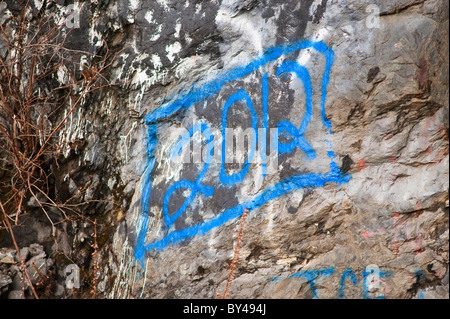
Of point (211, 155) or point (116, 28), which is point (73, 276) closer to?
point (211, 155)

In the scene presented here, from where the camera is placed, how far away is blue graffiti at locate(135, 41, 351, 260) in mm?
2277

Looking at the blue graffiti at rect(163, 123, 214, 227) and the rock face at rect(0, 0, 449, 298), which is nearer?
the rock face at rect(0, 0, 449, 298)

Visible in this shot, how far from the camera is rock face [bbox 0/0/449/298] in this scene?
2.22 metres

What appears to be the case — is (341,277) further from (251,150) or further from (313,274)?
(251,150)

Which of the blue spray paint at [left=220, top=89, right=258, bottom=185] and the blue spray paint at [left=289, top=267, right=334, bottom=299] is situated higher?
the blue spray paint at [left=220, top=89, right=258, bottom=185]

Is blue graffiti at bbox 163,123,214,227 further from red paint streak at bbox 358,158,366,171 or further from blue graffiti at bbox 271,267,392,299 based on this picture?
red paint streak at bbox 358,158,366,171

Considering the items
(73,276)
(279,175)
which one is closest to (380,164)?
(279,175)

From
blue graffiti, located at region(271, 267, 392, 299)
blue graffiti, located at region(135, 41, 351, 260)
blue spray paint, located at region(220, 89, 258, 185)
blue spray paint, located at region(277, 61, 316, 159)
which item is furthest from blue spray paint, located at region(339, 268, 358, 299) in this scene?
blue spray paint, located at region(220, 89, 258, 185)

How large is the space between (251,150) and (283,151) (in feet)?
0.56

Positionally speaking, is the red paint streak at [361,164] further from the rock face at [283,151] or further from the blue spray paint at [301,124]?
the blue spray paint at [301,124]

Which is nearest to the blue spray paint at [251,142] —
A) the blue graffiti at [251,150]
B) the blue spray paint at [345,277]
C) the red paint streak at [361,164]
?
the blue graffiti at [251,150]

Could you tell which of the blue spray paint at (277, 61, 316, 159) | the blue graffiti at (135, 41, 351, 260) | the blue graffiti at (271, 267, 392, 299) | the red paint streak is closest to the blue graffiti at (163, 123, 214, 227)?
the blue graffiti at (135, 41, 351, 260)

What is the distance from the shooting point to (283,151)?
7.53 feet

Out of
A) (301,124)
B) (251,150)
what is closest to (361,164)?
(301,124)
